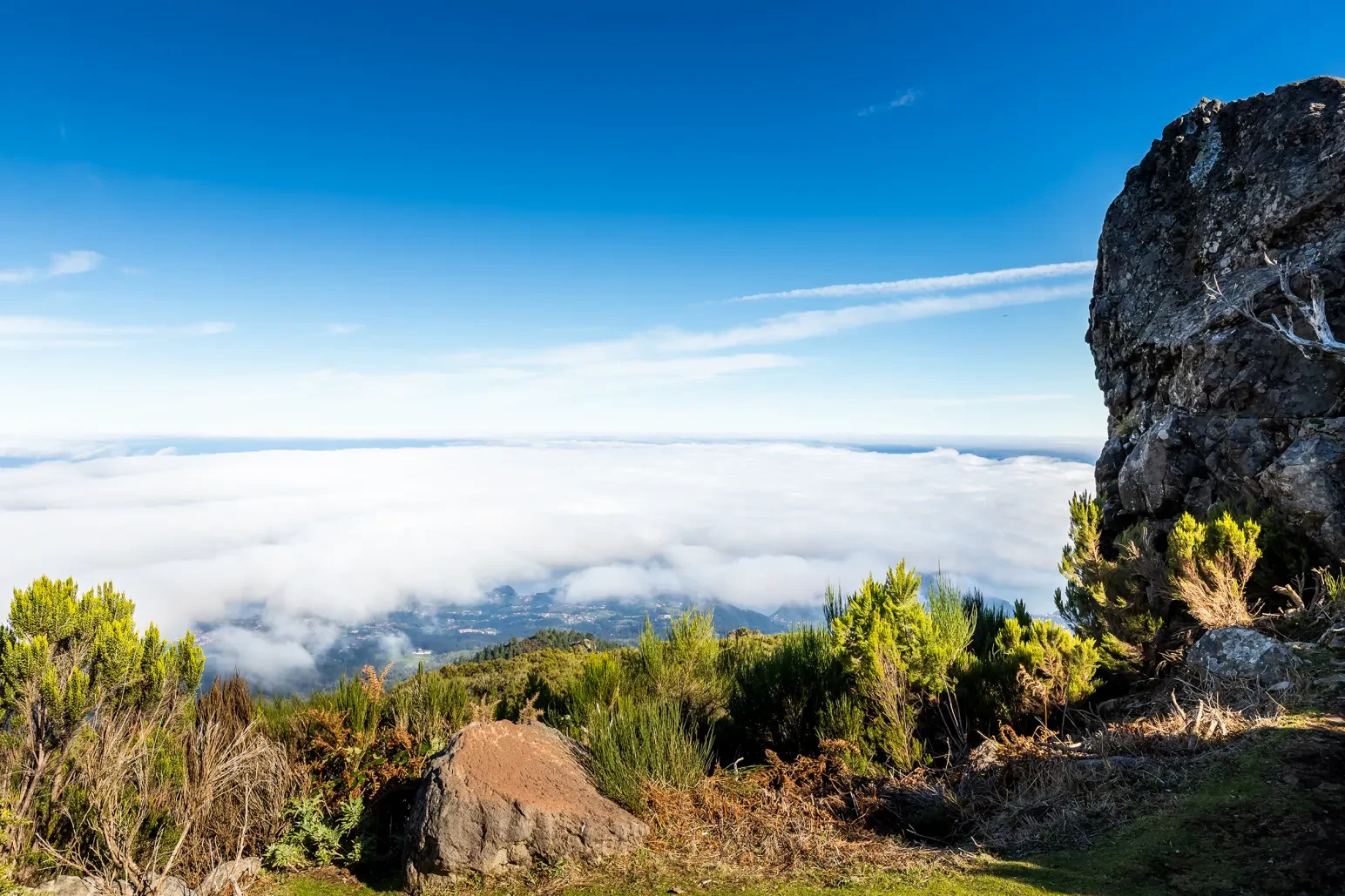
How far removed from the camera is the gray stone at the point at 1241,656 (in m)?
6.26

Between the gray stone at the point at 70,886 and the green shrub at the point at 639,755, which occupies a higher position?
the green shrub at the point at 639,755

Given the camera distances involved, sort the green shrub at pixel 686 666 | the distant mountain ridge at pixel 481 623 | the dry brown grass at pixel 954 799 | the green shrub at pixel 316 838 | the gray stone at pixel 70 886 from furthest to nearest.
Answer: the distant mountain ridge at pixel 481 623, the green shrub at pixel 686 666, the green shrub at pixel 316 838, the dry brown grass at pixel 954 799, the gray stone at pixel 70 886

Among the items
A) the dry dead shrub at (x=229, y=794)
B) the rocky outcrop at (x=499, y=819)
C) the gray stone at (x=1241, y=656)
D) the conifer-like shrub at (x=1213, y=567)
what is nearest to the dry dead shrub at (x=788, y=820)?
the rocky outcrop at (x=499, y=819)

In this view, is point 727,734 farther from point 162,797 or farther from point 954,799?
point 162,797

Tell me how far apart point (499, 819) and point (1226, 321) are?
12668 mm

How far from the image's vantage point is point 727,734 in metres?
7.59

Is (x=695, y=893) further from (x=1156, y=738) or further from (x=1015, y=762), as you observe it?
(x=1156, y=738)

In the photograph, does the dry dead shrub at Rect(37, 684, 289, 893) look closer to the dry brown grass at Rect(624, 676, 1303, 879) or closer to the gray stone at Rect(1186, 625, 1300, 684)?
the dry brown grass at Rect(624, 676, 1303, 879)

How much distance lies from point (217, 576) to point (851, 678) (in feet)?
757

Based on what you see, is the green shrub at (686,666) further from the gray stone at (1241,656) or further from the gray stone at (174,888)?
the gray stone at (1241,656)

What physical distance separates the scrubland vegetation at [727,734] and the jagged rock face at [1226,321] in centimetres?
211

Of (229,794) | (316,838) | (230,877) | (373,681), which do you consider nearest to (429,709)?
(373,681)

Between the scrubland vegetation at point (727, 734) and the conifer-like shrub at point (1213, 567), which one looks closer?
the scrubland vegetation at point (727, 734)

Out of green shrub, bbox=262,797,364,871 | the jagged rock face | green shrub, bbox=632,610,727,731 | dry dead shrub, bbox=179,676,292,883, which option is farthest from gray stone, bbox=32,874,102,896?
the jagged rock face
